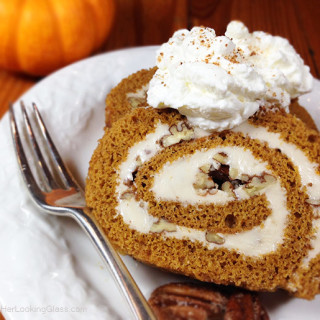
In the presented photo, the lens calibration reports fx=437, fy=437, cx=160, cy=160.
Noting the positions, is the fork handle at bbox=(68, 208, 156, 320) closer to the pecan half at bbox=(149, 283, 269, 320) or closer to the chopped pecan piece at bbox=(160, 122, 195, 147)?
the pecan half at bbox=(149, 283, 269, 320)

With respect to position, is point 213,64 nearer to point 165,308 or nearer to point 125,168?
point 125,168

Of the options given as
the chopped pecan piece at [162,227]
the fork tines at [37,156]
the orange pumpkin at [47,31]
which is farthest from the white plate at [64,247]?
the orange pumpkin at [47,31]

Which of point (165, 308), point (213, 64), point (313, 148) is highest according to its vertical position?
point (213, 64)

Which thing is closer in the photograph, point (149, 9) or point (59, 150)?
point (59, 150)

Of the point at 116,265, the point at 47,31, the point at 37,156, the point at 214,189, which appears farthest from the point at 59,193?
the point at 47,31

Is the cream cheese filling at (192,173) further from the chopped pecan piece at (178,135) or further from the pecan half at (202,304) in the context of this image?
the pecan half at (202,304)

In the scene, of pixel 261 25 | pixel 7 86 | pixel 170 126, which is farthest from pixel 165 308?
pixel 261 25

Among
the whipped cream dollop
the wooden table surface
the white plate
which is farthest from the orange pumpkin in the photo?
the whipped cream dollop

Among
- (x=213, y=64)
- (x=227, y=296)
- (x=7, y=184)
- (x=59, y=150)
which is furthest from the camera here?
(x=59, y=150)
